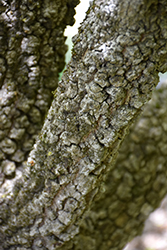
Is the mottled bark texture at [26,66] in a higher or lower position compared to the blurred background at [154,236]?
higher

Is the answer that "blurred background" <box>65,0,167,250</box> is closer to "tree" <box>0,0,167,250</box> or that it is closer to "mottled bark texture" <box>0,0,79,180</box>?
"tree" <box>0,0,167,250</box>

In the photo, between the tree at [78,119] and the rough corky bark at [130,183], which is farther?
the rough corky bark at [130,183]

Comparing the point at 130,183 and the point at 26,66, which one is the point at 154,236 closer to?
the point at 130,183

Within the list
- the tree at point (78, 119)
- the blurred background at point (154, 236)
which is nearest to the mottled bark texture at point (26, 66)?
the tree at point (78, 119)

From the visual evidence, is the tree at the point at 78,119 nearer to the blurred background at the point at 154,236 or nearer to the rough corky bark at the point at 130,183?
the rough corky bark at the point at 130,183

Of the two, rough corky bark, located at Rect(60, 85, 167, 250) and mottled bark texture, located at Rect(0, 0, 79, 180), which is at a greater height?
mottled bark texture, located at Rect(0, 0, 79, 180)

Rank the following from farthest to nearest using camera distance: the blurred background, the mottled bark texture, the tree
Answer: the blurred background
the mottled bark texture
the tree

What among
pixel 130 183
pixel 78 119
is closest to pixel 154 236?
pixel 130 183

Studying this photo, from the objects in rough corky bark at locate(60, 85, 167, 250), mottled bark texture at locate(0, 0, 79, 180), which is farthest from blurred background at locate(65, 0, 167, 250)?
mottled bark texture at locate(0, 0, 79, 180)

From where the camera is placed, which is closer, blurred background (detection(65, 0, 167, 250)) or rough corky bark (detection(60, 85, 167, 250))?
rough corky bark (detection(60, 85, 167, 250))
